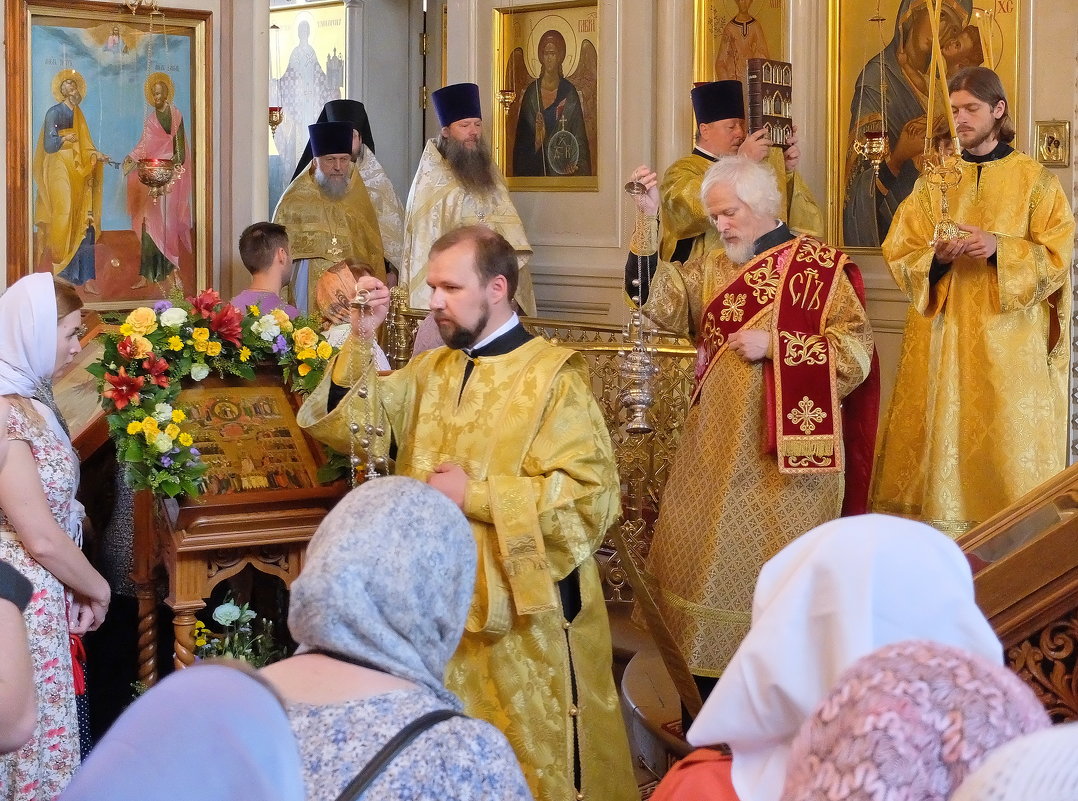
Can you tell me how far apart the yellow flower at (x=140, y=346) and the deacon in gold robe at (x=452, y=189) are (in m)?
4.51

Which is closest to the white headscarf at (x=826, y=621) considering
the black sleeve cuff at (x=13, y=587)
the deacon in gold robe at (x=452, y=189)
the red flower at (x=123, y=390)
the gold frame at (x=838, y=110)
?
the black sleeve cuff at (x=13, y=587)

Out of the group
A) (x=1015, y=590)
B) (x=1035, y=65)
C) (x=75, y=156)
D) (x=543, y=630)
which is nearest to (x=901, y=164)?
(x=1035, y=65)

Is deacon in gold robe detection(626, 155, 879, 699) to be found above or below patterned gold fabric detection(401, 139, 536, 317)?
below

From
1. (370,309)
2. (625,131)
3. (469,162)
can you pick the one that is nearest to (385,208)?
(469,162)

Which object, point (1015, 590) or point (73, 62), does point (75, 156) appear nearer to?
point (73, 62)

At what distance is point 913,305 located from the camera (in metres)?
5.64

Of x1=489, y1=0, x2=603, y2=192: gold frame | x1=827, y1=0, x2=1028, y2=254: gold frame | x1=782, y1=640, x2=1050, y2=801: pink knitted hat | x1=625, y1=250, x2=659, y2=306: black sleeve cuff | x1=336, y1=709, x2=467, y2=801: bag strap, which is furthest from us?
x1=489, y1=0, x2=603, y2=192: gold frame

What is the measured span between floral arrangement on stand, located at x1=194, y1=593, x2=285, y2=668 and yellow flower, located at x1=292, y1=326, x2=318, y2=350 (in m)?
0.83

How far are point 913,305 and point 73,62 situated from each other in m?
4.19

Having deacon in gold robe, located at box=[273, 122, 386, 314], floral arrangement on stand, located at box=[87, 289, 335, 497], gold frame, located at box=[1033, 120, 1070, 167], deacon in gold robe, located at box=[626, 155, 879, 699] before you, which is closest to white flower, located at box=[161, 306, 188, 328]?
floral arrangement on stand, located at box=[87, 289, 335, 497]

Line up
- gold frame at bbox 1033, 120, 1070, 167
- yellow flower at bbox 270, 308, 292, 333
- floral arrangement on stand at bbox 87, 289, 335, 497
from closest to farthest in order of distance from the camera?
1. floral arrangement on stand at bbox 87, 289, 335, 497
2. yellow flower at bbox 270, 308, 292, 333
3. gold frame at bbox 1033, 120, 1070, 167

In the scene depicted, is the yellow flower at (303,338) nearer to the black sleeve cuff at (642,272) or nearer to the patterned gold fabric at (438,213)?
the black sleeve cuff at (642,272)

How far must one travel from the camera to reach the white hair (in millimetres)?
4504

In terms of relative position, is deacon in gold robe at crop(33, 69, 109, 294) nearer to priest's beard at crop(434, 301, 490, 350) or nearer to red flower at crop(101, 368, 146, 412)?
red flower at crop(101, 368, 146, 412)
